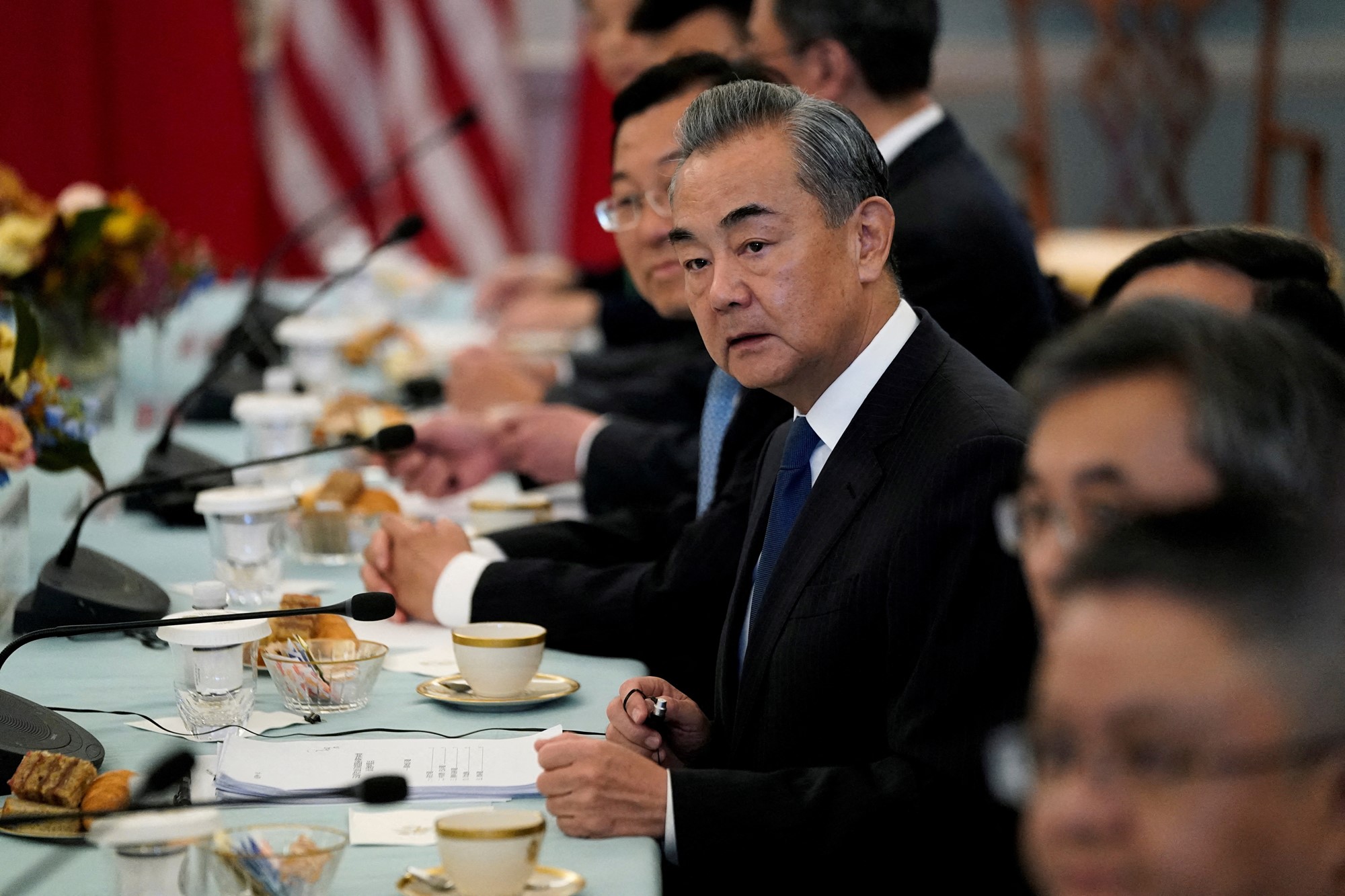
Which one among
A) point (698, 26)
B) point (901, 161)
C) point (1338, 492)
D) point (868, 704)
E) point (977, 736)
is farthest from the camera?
point (698, 26)

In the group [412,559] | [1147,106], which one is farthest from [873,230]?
[1147,106]

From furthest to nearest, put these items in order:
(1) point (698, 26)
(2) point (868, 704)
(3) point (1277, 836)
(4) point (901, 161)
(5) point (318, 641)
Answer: (1) point (698, 26) < (4) point (901, 161) < (5) point (318, 641) < (2) point (868, 704) < (3) point (1277, 836)

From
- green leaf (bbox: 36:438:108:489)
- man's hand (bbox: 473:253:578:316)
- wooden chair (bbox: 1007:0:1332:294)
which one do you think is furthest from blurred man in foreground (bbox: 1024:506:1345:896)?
wooden chair (bbox: 1007:0:1332:294)

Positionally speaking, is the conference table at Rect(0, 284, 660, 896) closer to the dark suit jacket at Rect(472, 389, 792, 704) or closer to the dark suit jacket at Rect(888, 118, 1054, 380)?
the dark suit jacket at Rect(472, 389, 792, 704)

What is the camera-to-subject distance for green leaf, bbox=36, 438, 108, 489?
1979mm

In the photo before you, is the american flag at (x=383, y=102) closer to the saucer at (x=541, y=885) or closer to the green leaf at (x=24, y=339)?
the green leaf at (x=24, y=339)

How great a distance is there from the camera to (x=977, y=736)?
1.33m

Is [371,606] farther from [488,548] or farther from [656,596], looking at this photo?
[488,548]

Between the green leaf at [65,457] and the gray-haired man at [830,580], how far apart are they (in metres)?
0.85

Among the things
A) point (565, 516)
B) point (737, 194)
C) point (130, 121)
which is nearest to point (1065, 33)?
point (130, 121)

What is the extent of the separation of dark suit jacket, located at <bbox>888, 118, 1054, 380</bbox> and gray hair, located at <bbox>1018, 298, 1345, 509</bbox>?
59.3 inches

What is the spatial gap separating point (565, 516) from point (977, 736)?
153 centimetres

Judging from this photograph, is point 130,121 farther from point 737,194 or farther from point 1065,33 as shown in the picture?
point 737,194

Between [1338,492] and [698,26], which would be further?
[698,26]
